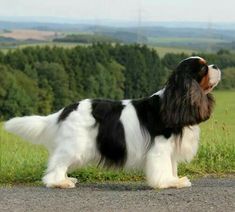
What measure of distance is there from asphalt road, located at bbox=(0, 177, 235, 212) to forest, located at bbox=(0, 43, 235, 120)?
65.3 m

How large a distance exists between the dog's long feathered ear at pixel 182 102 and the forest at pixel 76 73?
214 ft

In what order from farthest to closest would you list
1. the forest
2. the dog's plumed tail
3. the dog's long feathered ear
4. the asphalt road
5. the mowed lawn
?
the forest, the mowed lawn, the dog's plumed tail, the dog's long feathered ear, the asphalt road

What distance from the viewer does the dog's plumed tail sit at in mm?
8516

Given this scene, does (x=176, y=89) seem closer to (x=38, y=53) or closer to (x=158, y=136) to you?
(x=158, y=136)

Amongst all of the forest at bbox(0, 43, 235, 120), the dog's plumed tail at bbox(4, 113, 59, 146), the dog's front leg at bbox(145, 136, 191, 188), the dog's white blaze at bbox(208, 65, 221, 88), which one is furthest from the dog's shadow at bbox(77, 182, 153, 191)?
the forest at bbox(0, 43, 235, 120)

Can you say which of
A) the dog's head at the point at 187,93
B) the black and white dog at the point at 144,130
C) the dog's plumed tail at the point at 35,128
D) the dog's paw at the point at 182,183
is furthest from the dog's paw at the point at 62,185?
the dog's head at the point at 187,93

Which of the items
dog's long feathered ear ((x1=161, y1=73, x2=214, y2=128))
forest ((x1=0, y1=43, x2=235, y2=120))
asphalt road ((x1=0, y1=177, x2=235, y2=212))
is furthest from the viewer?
forest ((x1=0, y1=43, x2=235, y2=120))

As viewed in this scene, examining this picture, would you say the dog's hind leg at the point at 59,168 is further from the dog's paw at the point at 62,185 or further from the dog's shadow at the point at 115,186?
the dog's shadow at the point at 115,186

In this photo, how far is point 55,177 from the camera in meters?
8.21

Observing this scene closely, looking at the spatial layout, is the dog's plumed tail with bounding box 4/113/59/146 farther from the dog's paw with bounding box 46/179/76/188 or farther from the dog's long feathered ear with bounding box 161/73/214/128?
the dog's long feathered ear with bounding box 161/73/214/128

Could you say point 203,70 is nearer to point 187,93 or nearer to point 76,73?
point 187,93

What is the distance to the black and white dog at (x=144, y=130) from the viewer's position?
8.02 m

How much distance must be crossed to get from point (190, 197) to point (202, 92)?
162 cm

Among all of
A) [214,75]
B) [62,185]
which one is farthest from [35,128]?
[214,75]
